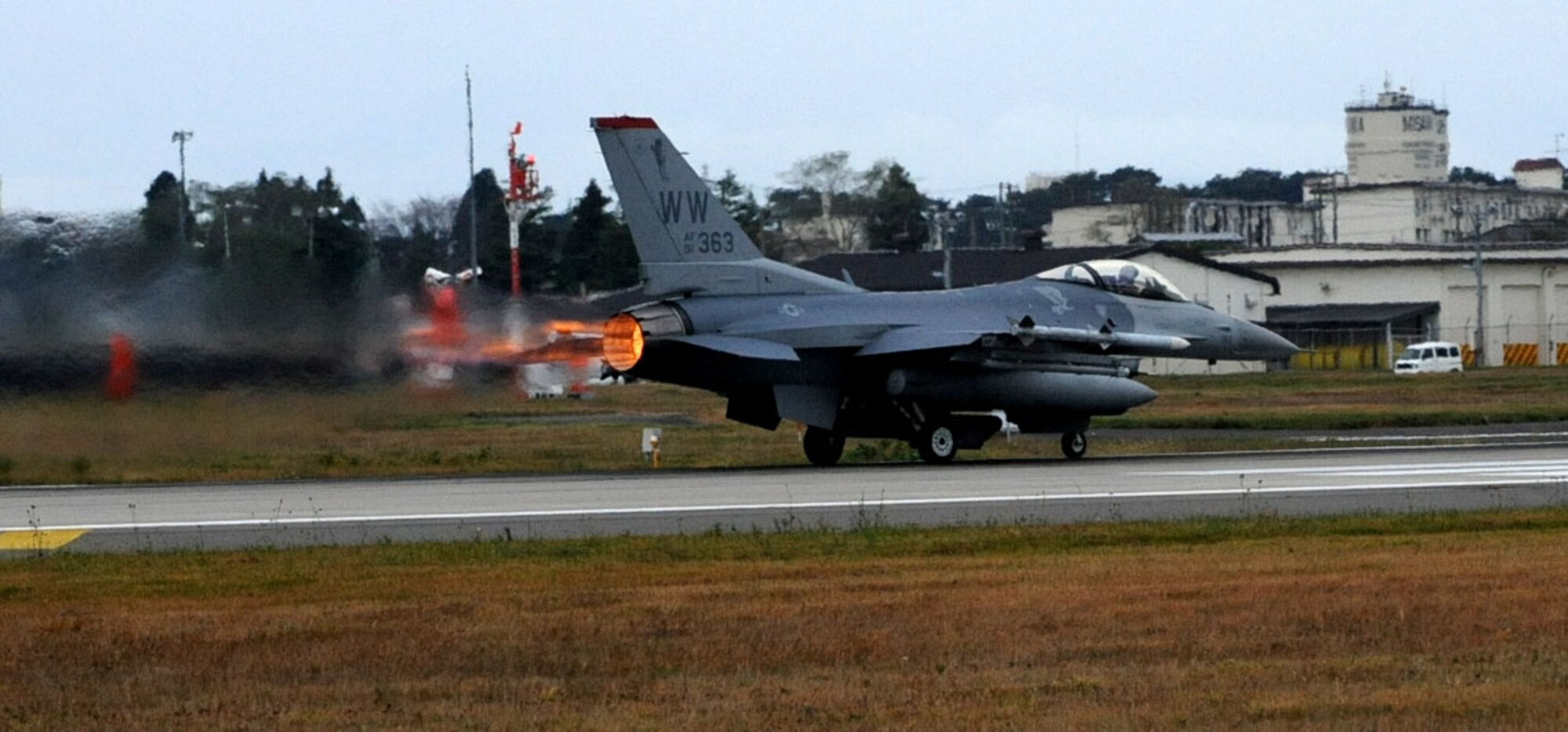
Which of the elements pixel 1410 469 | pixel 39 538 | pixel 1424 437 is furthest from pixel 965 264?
pixel 39 538

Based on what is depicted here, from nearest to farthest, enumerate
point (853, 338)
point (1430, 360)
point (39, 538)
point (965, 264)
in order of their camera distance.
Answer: point (39, 538) → point (853, 338) → point (1430, 360) → point (965, 264)

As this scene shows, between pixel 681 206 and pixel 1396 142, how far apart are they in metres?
128

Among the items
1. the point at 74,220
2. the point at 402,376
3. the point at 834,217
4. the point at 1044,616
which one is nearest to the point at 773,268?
the point at 402,376

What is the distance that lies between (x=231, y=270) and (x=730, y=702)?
14.5 m

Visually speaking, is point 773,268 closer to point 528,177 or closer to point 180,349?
point 180,349

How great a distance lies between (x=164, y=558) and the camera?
16719 millimetres

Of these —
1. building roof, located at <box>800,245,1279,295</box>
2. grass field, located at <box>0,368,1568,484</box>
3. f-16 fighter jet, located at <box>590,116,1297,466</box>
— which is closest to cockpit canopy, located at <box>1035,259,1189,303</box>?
f-16 fighter jet, located at <box>590,116,1297,466</box>

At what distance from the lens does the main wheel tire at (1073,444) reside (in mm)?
→ 30000

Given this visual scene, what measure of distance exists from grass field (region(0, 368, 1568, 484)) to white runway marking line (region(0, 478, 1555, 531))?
2394 millimetres

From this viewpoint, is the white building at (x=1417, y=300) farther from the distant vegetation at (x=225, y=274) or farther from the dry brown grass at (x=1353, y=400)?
the distant vegetation at (x=225, y=274)

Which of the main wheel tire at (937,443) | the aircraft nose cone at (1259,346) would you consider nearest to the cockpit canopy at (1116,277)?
the aircraft nose cone at (1259,346)

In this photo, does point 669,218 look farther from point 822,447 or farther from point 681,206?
point 822,447

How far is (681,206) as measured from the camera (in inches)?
1080

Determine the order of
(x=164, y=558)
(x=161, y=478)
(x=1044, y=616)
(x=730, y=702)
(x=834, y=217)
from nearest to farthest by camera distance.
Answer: (x=730, y=702) → (x=1044, y=616) → (x=164, y=558) → (x=161, y=478) → (x=834, y=217)
